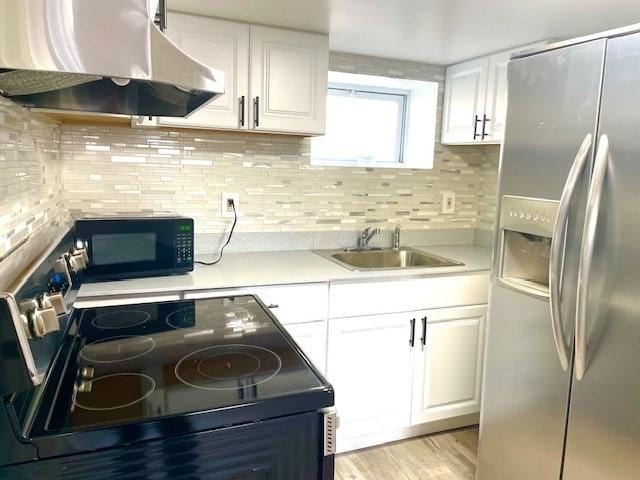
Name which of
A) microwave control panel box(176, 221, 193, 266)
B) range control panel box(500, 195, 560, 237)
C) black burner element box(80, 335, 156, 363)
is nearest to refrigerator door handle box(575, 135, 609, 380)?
range control panel box(500, 195, 560, 237)

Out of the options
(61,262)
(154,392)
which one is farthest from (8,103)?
(154,392)

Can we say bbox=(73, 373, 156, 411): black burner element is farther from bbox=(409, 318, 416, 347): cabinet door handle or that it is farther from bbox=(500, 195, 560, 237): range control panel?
bbox=(409, 318, 416, 347): cabinet door handle

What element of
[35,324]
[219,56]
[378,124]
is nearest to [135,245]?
[219,56]

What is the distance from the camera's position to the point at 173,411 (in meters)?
0.88

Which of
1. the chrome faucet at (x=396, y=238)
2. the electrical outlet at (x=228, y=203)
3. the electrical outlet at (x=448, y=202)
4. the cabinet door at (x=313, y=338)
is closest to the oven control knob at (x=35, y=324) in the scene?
the cabinet door at (x=313, y=338)

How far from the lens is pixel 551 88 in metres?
1.52

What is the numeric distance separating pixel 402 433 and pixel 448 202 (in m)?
1.35

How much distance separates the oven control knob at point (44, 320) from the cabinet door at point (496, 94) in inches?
83.4

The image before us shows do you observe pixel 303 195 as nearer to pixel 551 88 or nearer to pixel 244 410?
pixel 551 88

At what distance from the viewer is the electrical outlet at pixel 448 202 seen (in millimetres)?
2896

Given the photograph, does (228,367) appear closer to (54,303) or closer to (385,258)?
(54,303)

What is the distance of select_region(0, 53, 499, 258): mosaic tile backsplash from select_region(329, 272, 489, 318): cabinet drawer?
Result: 2.02ft

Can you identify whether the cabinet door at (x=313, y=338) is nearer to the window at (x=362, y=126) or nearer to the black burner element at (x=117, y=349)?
the black burner element at (x=117, y=349)

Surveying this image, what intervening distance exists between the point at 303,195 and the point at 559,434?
5.19ft
